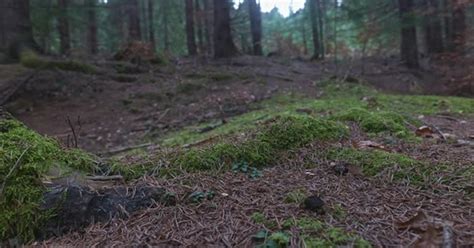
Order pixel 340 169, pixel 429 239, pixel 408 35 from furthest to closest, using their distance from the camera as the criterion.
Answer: pixel 408 35 < pixel 340 169 < pixel 429 239

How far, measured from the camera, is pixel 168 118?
744cm

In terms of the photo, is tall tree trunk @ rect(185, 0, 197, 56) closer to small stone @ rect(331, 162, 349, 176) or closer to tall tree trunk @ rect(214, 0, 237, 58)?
tall tree trunk @ rect(214, 0, 237, 58)

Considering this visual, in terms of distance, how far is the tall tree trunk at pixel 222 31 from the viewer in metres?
12.7

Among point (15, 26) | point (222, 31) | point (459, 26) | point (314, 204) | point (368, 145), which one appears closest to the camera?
point (314, 204)

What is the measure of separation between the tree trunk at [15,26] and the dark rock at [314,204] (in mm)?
9648

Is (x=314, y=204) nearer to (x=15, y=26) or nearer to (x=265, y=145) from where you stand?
(x=265, y=145)

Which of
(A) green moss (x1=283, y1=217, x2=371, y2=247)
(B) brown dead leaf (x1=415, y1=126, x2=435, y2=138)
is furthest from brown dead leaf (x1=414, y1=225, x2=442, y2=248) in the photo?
(B) brown dead leaf (x1=415, y1=126, x2=435, y2=138)

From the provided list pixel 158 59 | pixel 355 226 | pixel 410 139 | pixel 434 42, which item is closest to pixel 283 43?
pixel 434 42

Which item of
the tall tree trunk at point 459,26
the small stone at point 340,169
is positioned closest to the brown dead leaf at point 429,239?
the small stone at point 340,169

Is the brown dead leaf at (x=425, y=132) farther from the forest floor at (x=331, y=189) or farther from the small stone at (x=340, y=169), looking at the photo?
the small stone at (x=340, y=169)

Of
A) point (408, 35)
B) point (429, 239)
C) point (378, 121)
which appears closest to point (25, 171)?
point (429, 239)

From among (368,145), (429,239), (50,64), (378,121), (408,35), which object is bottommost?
(429,239)

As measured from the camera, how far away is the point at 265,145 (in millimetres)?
3240

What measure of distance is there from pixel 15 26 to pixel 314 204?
10.1 m
